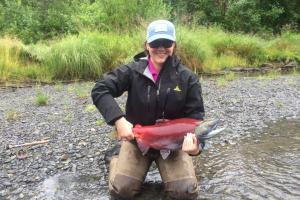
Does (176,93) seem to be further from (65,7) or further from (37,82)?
(65,7)

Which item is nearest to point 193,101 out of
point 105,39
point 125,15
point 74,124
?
point 74,124

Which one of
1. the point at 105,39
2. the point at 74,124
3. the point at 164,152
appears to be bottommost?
the point at 74,124

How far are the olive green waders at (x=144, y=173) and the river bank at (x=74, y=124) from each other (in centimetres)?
50

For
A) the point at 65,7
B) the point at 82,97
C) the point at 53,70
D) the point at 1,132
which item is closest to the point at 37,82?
the point at 53,70

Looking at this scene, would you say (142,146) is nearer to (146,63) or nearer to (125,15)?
(146,63)

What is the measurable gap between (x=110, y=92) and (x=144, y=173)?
2.96ft

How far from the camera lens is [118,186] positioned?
4.65 meters

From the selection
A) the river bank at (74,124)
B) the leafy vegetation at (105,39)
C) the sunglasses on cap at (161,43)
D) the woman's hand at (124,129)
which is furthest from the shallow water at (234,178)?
the leafy vegetation at (105,39)

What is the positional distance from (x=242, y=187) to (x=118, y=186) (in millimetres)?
1348

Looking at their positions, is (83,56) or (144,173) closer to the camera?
(144,173)

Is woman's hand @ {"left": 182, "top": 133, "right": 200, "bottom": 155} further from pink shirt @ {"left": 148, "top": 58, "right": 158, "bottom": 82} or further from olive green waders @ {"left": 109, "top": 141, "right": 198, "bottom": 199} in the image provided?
pink shirt @ {"left": 148, "top": 58, "right": 158, "bottom": 82}

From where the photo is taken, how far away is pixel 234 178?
5.28 metres

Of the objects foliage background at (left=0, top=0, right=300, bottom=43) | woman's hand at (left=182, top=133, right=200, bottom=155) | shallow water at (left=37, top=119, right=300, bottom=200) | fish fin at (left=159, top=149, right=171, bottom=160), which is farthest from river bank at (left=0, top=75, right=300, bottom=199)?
foliage background at (left=0, top=0, right=300, bottom=43)

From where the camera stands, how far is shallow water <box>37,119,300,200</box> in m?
4.90
